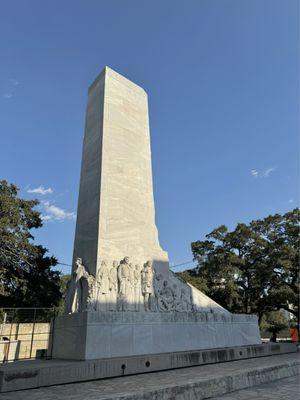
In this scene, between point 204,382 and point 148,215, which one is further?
point 148,215

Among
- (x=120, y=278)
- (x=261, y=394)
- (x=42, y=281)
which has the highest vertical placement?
(x=42, y=281)

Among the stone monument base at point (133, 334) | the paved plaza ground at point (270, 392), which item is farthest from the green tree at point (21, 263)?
the paved plaza ground at point (270, 392)

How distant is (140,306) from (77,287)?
2.11 meters

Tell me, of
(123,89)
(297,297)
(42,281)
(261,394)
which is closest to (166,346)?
(261,394)

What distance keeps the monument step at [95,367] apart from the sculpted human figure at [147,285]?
6.58 feet

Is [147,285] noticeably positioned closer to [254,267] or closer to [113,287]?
[113,287]

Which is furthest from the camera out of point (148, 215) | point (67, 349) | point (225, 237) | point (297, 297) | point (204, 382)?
point (225, 237)

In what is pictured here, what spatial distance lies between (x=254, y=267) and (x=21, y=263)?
56.5 ft

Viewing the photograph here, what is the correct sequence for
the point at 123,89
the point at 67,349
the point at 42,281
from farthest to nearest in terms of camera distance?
the point at 42,281
the point at 123,89
the point at 67,349

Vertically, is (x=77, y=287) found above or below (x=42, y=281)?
below

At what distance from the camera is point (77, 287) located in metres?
10.8

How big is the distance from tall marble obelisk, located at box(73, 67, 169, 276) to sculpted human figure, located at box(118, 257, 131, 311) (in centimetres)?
38

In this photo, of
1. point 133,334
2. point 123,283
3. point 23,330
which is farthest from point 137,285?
point 23,330

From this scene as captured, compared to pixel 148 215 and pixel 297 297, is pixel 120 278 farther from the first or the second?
pixel 297 297
